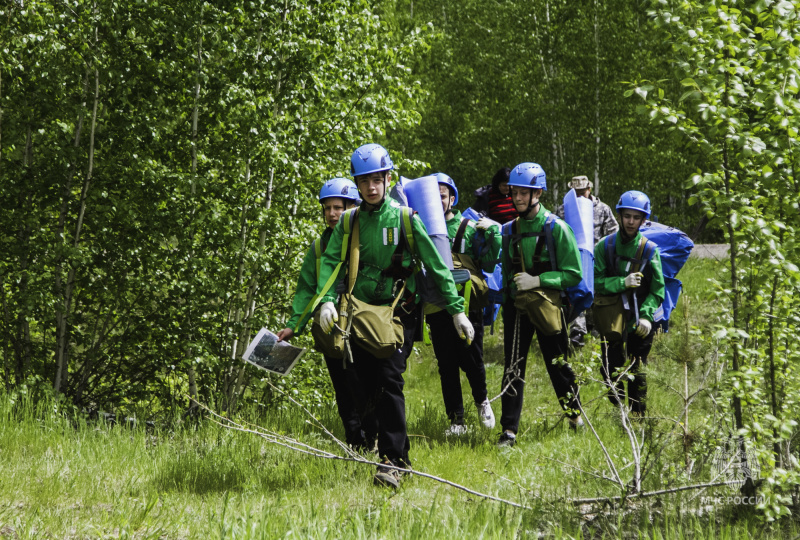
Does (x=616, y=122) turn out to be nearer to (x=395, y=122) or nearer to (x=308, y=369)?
(x=395, y=122)

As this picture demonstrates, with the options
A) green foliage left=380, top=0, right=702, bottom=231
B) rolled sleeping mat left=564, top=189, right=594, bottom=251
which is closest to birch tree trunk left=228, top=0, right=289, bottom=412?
rolled sleeping mat left=564, top=189, right=594, bottom=251

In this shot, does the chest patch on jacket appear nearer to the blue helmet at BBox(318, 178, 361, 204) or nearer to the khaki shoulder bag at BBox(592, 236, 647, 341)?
the blue helmet at BBox(318, 178, 361, 204)

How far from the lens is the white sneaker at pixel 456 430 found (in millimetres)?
5706

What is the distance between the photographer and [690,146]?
10.8 feet

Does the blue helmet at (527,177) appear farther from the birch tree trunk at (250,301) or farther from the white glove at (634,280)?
the birch tree trunk at (250,301)

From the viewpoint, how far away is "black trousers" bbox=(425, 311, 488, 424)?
601cm

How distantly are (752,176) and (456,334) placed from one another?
3062mm

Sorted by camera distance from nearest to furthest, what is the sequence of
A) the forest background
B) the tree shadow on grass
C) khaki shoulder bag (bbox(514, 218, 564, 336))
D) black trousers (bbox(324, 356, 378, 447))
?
the tree shadow on grass → black trousers (bbox(324, 356, 378, 447)) → khaki shoulder bag (bbox(514, 218, 564, 336)) → the forest background

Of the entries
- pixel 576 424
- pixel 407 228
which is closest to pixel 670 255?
pixel 576 424

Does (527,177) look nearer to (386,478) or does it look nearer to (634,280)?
(634,280)

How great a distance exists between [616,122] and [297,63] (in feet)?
38.2

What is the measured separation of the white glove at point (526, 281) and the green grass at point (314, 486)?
1106mm

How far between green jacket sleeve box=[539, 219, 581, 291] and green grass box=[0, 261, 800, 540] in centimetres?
110

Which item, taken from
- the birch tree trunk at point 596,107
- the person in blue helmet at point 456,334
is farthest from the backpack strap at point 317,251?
the birch tree trunk at point 596,107
